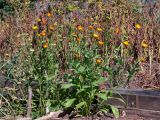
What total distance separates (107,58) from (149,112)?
4.27ft

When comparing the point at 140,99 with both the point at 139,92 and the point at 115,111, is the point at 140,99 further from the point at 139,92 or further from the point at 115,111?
the point at 115,111

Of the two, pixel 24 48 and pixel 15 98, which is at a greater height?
pixel 24 48

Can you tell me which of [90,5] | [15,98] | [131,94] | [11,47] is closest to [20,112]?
[15,98]

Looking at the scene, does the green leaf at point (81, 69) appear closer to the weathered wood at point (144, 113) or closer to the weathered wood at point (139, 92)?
the weathered wood at point (139, 92)

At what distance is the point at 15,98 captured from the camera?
5.43 meters

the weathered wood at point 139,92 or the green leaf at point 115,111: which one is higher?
the weathered wood at point 139,92

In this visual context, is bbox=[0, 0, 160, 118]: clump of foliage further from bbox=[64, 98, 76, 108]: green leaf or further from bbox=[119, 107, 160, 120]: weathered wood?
bbox=[119, 107, 160, 120]: weathered wood

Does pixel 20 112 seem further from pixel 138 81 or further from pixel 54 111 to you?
pixel 138 81

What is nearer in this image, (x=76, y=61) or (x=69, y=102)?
(x=69, y=102)

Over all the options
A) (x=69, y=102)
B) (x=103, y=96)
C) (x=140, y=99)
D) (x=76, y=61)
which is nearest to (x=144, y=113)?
(x=140, y=99)

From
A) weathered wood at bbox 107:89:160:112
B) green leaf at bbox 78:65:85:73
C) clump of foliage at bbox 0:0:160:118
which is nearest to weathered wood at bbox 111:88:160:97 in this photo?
weathered wood at bbox 107:89:160:112

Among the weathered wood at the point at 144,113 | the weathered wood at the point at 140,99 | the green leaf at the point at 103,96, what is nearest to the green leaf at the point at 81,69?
the green leaf at the point at 103,96

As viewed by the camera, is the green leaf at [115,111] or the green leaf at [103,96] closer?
the green leaf at [103,96]

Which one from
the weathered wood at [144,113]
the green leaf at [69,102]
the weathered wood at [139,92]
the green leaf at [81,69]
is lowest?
the weathered wood at [144,113]
